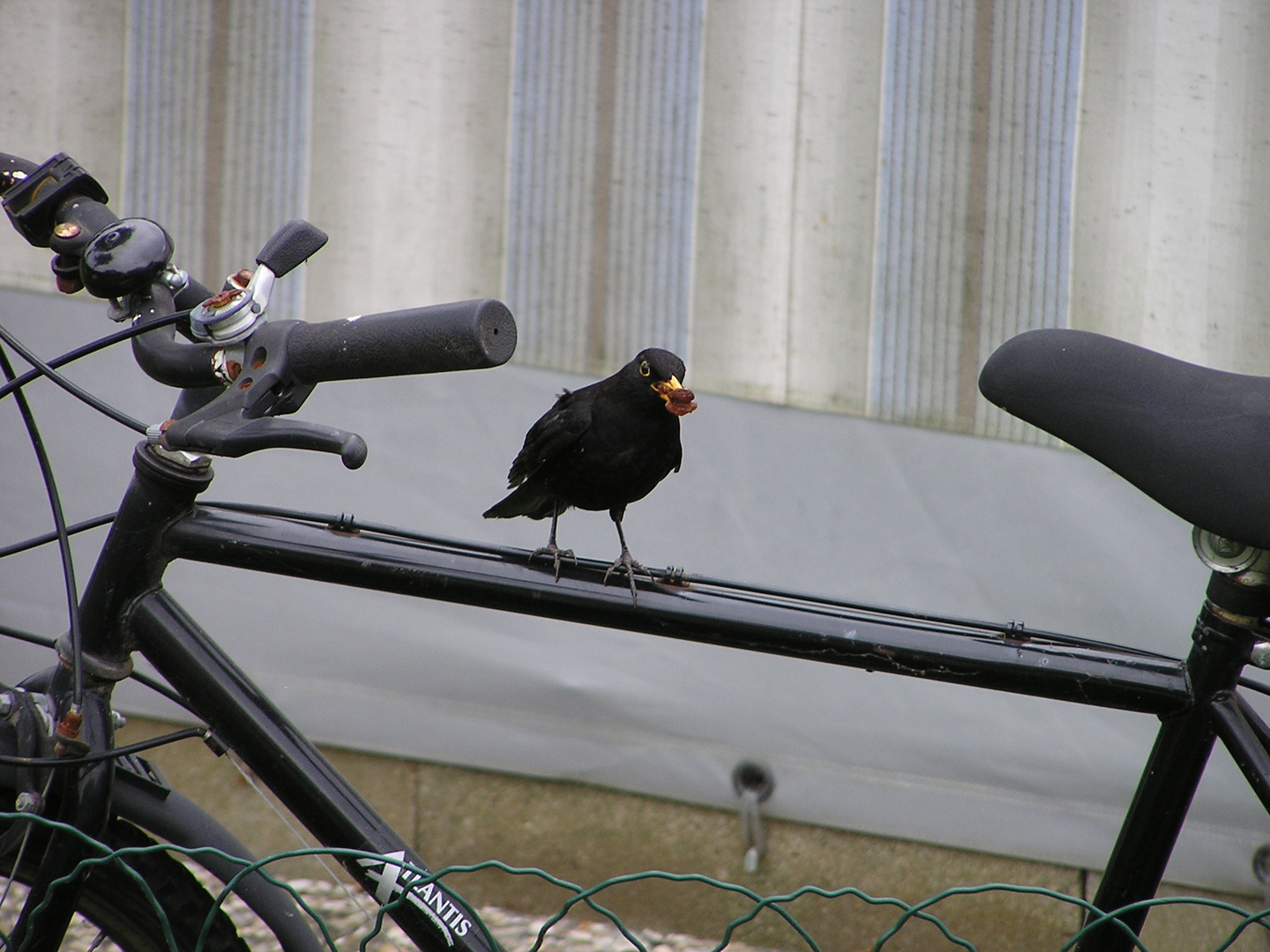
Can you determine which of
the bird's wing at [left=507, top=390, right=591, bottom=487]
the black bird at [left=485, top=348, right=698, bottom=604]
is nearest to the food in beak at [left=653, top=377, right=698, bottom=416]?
the black bird at [left=485, top=348, right=698, bottom=604]

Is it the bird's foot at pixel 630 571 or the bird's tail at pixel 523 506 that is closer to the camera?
the bird's foot at pixel 630 571

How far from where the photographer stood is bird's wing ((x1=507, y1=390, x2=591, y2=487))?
2.00m

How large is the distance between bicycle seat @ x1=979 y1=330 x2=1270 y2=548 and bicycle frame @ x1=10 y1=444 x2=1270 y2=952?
0.61 ft

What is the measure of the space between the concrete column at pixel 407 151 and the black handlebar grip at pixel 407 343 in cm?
174

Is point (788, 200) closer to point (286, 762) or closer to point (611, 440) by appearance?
point (611, 440)

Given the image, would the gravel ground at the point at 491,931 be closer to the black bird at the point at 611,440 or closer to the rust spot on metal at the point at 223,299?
the black bird at the point at 611,440

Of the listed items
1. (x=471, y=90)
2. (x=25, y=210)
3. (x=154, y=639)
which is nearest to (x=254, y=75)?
(x=471, y=90)

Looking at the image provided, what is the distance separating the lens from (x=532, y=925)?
312 centimetres

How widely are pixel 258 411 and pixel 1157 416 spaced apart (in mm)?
1075

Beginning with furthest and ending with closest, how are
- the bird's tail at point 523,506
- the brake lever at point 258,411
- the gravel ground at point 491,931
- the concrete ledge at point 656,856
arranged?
the concrete ledge at point 656,856, the gravel ground at point 491,931, the bird's tail at point 523,506, the brake lever at point 258,411

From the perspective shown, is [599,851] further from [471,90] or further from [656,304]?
[471,90]

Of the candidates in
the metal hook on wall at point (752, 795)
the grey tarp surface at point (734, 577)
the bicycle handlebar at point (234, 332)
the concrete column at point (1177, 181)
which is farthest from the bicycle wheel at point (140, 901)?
the concrete column at point (1177, 181)

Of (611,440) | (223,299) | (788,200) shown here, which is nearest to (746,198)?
(788,200)

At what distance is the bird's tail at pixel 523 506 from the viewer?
2.17 metres
